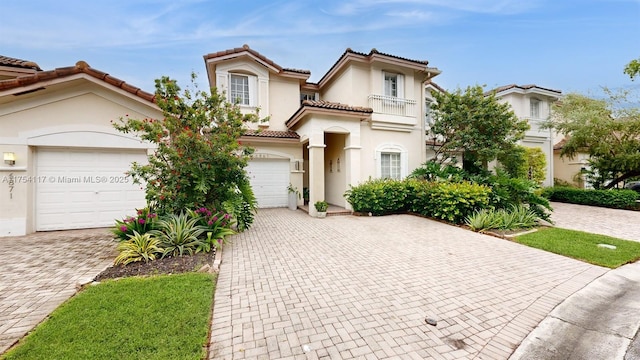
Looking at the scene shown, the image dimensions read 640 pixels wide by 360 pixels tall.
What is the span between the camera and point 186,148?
6.73 metres

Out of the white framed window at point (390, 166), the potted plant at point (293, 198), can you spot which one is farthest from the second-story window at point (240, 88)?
the white framed window at point (390, 166)

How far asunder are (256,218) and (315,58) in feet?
50.1

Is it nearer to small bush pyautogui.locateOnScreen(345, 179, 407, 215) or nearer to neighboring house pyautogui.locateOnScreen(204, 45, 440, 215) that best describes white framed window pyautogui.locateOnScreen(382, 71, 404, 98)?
neighboring house pyautogui.locateOnScreen(204, 45, 440, 215)

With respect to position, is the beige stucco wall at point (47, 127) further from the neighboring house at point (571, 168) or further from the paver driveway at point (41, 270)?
the neighboring house at point (571, 168)

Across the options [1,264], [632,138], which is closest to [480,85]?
[632,138]

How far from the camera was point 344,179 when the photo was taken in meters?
12.6

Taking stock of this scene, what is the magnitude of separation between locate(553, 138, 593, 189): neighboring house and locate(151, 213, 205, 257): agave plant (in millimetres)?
25034

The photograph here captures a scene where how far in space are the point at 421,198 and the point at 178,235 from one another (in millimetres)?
9255

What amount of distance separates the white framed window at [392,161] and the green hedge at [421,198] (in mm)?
1431

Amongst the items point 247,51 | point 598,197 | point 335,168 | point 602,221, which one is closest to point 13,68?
point 247,51

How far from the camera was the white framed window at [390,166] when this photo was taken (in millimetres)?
12961

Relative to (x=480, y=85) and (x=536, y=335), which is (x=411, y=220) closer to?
(x=536, y=335)

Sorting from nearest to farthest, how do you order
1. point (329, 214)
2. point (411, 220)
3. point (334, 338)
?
point (334, 338), point (411, 220), point (329, 214)

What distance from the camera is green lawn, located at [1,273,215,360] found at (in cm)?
263
